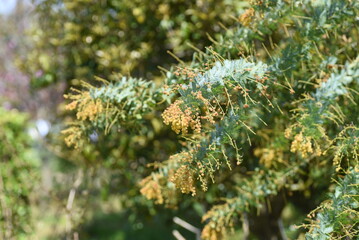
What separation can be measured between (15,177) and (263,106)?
118 inches

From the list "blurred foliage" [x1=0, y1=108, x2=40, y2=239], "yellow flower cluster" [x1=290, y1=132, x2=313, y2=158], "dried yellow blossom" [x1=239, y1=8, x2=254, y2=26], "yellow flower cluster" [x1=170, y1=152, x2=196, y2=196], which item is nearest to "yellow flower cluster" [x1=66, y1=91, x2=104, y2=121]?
"yellow flower cluster" [x1=170, y1=152, x2=196, y2=196]

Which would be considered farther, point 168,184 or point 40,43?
point 40,43

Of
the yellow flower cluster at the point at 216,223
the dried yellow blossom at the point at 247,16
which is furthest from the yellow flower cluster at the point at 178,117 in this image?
the yellow flower cluster at the point at 216,223

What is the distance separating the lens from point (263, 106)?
1.99 metres

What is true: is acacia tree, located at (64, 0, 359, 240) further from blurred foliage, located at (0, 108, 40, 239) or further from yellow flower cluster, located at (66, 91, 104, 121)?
blurred foliage, located at (0, 108, 40, 239)

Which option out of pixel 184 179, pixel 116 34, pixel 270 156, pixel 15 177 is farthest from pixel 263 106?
pixel 15 177

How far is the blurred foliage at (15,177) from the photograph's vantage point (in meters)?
3.88

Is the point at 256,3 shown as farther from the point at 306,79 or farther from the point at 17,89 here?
the point at 17,89

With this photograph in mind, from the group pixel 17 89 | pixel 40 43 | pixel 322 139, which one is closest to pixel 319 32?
pixel 322 139

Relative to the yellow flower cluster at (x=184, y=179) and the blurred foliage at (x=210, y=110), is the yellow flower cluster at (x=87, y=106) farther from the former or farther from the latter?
the yellow flower cluster at (x=184, y=179)

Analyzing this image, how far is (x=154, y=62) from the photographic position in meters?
3.94

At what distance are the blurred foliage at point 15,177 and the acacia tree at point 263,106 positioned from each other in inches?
77.4

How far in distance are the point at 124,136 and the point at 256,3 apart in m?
1.94

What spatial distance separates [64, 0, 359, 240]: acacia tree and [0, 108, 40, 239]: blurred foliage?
77.4 inches
